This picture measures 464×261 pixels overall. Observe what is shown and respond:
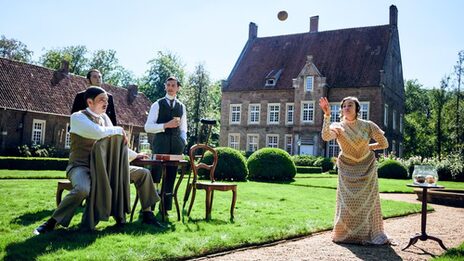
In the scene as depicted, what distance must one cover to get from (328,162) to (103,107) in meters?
24.6

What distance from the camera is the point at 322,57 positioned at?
35.4m

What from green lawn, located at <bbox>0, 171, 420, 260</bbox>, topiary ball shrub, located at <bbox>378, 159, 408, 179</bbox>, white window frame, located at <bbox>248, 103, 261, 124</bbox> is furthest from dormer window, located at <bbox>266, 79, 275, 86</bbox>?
green lawn, located at <bbox>0, 171, 420, 260</bbox>

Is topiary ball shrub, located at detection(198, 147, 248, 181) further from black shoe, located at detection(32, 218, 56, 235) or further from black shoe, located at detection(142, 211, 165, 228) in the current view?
black shoe, located at detection(32, 218, 56, 235)

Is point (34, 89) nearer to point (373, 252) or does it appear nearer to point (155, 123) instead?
point (155, 123)

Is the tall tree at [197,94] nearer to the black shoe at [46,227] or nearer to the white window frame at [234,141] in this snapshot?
the white window frame at [234,141]

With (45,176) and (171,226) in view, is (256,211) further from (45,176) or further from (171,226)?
(45,176)

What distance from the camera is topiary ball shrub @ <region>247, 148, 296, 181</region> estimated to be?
18.4m

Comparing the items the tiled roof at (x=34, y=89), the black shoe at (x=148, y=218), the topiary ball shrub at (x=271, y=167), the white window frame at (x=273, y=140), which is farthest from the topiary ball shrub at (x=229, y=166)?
the white window frame at (x=273, y=140)

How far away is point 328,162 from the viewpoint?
28.4 m

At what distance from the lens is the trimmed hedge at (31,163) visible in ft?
63.7

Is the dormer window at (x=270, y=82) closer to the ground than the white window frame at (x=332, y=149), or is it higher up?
higher up

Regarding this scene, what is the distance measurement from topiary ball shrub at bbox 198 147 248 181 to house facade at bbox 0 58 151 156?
9159 millimetres

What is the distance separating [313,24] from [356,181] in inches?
1356

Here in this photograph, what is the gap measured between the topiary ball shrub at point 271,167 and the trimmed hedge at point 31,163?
885 centimetres
